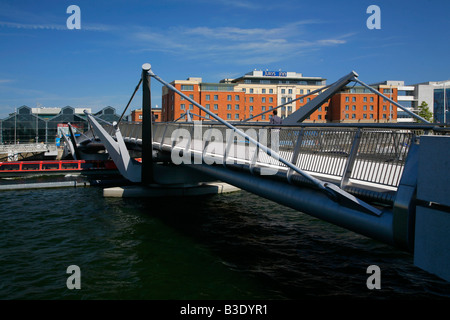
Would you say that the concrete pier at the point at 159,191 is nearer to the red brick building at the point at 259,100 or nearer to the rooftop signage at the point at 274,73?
the red brick building at the point at 259,100

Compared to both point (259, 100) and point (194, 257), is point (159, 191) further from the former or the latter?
point (259, 100)

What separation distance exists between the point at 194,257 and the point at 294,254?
120 inches

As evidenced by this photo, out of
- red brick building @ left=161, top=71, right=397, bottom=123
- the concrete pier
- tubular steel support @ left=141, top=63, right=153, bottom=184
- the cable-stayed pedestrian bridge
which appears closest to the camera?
→ the cable-stayed pedestrian bridge

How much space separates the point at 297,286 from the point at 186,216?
920 cm

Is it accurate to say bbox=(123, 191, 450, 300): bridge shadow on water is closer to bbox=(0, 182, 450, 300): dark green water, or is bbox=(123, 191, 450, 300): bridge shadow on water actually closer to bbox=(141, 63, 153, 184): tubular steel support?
bbox=(0, 182, 450, 300): dark green water

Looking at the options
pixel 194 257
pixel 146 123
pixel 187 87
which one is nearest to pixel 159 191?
pixel 146 123

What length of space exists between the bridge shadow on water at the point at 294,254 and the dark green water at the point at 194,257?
27 millimetres

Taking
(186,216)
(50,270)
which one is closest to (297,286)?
(50,270)

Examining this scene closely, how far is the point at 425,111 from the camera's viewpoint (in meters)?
65.1

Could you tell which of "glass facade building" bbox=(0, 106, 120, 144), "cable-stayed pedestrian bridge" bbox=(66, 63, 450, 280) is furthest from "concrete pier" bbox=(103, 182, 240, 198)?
"glass facade building" bbox=(0, 106, 120, 144)

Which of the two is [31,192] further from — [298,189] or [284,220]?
[298,189]

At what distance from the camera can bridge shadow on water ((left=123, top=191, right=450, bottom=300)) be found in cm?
936

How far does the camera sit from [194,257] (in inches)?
470

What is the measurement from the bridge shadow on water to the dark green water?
0.03 m
